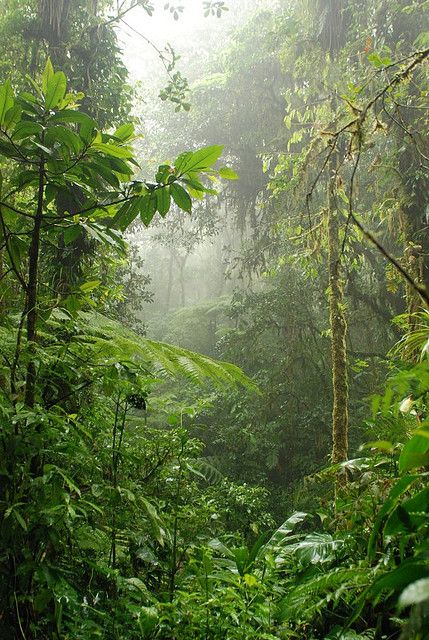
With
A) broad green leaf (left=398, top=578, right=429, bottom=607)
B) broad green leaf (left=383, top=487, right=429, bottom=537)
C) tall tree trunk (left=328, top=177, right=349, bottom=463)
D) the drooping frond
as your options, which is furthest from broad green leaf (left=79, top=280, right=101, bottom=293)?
tall tree trunk (left=328, top=177, right=349, bottom=463)

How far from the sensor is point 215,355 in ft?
39.2

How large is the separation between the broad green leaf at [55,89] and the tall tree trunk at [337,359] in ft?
7.32

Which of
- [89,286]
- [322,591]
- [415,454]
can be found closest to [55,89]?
[89,286]

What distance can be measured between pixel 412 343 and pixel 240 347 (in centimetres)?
693

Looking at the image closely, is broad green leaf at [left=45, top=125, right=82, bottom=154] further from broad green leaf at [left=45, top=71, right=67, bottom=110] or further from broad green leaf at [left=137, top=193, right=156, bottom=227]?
broad green leaf at [left=137, top=193, right=156, bottom=227]

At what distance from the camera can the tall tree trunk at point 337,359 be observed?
11.1ft

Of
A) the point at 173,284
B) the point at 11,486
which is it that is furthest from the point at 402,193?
the point at 173,284

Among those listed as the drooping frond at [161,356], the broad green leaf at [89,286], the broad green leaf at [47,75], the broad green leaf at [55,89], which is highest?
the broad green leaf at [47,75]

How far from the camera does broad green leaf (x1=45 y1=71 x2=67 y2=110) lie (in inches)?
51.1

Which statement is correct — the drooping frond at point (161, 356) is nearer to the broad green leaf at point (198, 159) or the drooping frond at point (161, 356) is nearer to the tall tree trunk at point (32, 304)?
the tall tree trunk at point (32, 304)

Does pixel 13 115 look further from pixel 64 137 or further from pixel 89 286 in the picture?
pixel 89 286

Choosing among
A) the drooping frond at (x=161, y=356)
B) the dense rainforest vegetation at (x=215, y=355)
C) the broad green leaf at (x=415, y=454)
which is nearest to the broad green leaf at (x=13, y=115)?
the dense rainforest vegetation at (x=215, y=355)

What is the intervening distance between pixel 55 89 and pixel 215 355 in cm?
1076

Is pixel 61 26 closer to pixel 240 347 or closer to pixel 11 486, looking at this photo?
pixel 11 486
